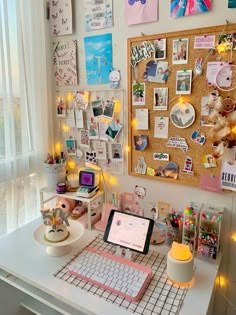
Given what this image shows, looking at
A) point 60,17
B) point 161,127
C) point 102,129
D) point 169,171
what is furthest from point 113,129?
point 60,17

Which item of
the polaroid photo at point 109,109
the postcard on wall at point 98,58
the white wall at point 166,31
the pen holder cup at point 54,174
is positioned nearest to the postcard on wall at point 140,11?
the white wall at point 166,31

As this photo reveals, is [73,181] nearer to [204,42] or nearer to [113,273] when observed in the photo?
[113,273]

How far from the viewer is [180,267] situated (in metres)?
0.99

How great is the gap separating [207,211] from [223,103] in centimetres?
48

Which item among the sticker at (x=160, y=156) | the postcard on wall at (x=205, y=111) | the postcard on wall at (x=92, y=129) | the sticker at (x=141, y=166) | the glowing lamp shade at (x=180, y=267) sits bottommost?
the glowing lamp shade at (x=180, y=267)

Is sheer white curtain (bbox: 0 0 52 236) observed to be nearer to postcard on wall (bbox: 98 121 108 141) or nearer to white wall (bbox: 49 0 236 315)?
white wall (bbox: 49 0 236 315)

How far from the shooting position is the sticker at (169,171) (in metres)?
1.27

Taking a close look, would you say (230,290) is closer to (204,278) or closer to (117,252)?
(204,278)

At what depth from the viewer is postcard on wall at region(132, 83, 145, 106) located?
1.28 meters

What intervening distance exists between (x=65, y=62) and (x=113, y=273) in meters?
1.16

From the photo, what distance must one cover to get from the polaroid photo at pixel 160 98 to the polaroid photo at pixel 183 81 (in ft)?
0.21

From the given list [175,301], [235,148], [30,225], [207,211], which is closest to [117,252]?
[175,301]

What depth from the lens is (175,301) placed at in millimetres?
930

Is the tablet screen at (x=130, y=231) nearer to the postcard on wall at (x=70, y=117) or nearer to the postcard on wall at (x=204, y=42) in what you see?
the postcard on wall at (x=70, y=117)
